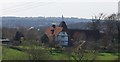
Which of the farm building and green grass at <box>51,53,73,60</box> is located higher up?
the farm building

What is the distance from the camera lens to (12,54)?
185 inches

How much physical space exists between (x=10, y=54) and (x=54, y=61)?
808 mm

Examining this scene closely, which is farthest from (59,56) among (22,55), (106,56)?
(106,56)

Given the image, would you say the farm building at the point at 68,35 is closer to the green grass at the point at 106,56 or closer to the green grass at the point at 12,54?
the green grass at the point at 106,56

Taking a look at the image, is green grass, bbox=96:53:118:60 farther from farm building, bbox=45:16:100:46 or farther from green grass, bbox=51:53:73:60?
green grass, bbox=51:53:73:60

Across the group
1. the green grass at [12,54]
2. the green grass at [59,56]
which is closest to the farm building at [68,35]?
the green grass at [59,56]

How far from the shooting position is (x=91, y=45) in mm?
4695

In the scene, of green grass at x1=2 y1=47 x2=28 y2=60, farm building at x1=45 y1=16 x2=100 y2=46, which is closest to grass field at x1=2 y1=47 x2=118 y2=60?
green grass at x1=2 y1=47 x2=28 y2=60

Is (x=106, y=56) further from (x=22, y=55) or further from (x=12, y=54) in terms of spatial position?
(x=12, y=54)

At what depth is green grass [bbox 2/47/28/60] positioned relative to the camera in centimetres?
445

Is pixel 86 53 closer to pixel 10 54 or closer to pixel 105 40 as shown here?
pixel 105 40

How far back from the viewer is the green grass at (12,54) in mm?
4449

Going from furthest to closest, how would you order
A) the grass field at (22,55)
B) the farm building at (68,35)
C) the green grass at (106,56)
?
1. the farm building at (68,35)
2. the grass field at (22,55)
3. the green grass at (106,56)

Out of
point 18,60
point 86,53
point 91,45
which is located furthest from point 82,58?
point 18,60
